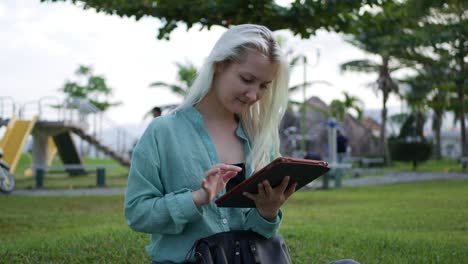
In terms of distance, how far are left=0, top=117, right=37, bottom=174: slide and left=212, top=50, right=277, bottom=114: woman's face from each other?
1733 centimetres

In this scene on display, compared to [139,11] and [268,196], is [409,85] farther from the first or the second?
[268,196]

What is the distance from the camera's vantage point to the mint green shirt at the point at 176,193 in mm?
2086

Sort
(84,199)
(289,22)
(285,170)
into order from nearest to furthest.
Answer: (285,170) < (289,22) < (84,199)

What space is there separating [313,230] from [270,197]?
4.10 metres

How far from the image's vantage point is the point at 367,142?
127 feet

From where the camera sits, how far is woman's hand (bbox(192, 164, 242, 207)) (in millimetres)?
1969

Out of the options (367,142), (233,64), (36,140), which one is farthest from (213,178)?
(367,142)

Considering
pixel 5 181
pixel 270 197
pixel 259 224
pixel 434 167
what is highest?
pixel 270 197

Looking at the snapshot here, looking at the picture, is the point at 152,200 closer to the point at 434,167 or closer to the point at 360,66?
the point at 434,167

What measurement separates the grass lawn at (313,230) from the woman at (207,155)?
8.02 feet

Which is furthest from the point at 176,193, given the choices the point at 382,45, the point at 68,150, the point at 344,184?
the point at 382,45

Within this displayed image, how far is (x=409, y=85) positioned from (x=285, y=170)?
125 feet

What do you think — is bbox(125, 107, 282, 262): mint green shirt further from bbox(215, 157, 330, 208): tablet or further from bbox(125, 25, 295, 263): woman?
bbox(215, 157, 330, 208): tablet

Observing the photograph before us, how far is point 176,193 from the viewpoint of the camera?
6.94 feet
